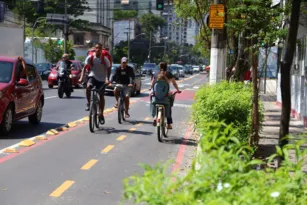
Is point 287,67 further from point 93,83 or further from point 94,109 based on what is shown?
point 93,83

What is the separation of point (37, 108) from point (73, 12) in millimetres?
62358

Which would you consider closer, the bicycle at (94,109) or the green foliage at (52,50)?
the bicycle at (94,109)

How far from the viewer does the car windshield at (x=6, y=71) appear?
38.5 ft

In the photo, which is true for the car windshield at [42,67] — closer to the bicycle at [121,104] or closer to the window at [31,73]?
the bicycle at [121,104]

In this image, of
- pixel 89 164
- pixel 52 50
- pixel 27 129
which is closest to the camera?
pixel 89 164

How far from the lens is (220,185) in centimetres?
317

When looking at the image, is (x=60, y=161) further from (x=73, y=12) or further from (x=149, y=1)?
(x=149, y=1)

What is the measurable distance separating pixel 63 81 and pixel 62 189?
16673 millimetres

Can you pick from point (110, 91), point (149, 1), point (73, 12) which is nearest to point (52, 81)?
point (110, 91)

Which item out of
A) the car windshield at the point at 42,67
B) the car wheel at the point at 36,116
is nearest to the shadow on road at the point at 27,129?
the car wheel at the point at 36,116

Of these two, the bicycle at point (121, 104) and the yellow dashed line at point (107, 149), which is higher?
the bicycle at point (121, 104)

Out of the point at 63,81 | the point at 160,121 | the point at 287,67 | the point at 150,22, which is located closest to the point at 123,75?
the point at 160,121

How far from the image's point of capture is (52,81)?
1204 inches

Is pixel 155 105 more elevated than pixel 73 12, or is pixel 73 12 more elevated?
pixel 73 12
